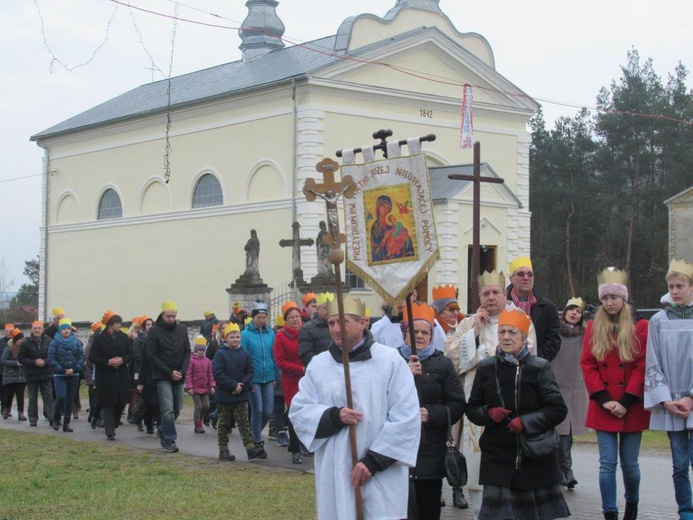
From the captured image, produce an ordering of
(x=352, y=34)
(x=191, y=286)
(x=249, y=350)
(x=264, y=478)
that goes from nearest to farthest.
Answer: (x=264, y=478), (x=249, y=350), (x=352, y=34), (x=191, y=286)

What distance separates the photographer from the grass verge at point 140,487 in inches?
430

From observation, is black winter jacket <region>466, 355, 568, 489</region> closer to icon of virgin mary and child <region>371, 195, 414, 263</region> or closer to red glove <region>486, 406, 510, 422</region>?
red glove <region>486, 406, 510, 422</region>

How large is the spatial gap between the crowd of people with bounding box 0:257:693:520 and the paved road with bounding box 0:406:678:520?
28 centimetres

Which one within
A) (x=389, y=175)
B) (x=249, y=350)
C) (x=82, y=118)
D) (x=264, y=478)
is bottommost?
(x=264, y=478)

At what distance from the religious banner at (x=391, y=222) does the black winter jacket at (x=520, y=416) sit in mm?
1100

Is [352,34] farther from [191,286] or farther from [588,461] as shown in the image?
[588,461]

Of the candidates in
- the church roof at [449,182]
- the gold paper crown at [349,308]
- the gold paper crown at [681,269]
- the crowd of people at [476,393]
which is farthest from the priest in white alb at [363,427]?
the church roof at [449,182]

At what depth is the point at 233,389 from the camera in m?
14.7

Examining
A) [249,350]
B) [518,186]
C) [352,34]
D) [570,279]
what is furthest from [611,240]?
[249,350]

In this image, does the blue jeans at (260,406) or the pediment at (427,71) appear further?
the pediment at (427,71)

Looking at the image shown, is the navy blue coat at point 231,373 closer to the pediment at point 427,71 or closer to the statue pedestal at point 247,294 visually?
the statue pedestal at point 247,294

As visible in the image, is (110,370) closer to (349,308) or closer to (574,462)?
(574,462)

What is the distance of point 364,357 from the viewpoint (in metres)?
7.35

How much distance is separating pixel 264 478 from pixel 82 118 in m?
37.9
